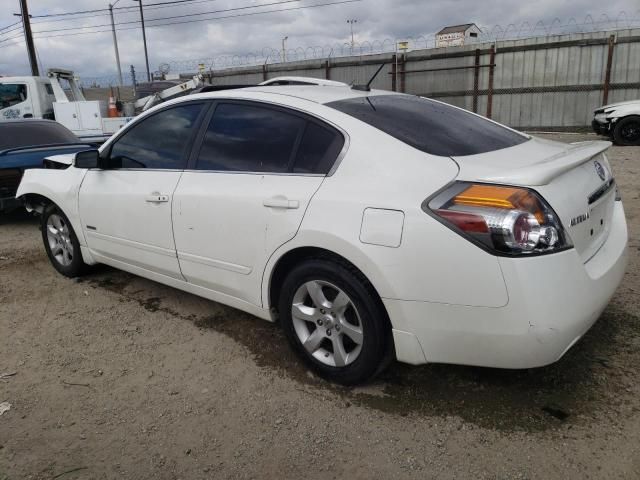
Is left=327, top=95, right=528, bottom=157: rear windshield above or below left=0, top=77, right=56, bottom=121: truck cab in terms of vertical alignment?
below

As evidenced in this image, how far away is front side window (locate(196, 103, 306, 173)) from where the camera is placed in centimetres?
297

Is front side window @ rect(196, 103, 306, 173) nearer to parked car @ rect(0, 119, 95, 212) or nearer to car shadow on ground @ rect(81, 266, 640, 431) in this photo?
car shadow on ground @ rect(81, 266, 640, 431)

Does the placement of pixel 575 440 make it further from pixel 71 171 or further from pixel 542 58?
pixel 542 58

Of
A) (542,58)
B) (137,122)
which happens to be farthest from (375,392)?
(542,58)

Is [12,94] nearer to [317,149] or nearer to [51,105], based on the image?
[51,105]

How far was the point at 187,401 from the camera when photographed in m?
2.84

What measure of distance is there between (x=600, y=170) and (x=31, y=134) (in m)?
7.45


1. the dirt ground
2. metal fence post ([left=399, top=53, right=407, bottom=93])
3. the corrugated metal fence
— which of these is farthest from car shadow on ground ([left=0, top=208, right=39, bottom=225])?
metal fence post ([left=399, top=53, right=407, bottom=93])

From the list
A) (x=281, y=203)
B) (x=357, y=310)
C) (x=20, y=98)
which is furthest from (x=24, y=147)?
(x=20, y=98)

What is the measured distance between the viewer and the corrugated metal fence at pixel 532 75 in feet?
51.4

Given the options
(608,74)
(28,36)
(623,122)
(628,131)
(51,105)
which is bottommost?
(628,131)

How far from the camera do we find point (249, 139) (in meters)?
3.16

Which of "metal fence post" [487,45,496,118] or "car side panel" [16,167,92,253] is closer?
"car side panel" [16,167,92,253]

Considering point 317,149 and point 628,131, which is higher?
point 317,149
